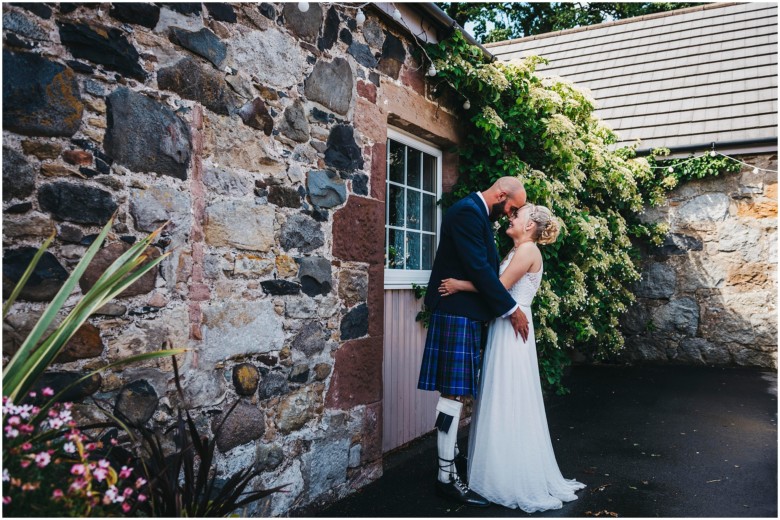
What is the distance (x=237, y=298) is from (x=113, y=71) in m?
1.14

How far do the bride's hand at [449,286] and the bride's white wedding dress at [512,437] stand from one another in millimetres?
361

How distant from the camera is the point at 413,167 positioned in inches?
181

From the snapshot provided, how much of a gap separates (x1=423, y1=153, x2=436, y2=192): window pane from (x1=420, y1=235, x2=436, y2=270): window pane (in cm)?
42

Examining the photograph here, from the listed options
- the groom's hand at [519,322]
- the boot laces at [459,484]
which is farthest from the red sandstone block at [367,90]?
the boot laces at [459,484]

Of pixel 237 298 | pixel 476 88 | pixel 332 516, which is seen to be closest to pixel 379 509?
pixel 332 516

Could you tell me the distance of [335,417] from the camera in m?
3.37

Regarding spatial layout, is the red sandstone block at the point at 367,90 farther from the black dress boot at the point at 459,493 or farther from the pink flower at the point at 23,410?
the pink flower at the point at 23,410

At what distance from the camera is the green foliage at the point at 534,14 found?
1700 cm

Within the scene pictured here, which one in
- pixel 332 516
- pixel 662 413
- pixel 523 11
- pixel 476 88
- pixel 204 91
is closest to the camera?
pixel 204 91

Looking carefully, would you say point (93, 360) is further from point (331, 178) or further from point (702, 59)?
point (702, 59)

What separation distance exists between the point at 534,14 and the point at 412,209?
1576 cm

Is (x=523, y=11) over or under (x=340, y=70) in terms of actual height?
over

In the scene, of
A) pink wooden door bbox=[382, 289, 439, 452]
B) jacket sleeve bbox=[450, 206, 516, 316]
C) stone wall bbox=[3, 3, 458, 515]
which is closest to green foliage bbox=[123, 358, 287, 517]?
stone wall bbox=[3, 3, 458, 515]

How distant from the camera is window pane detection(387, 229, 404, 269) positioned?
432 centimetres
